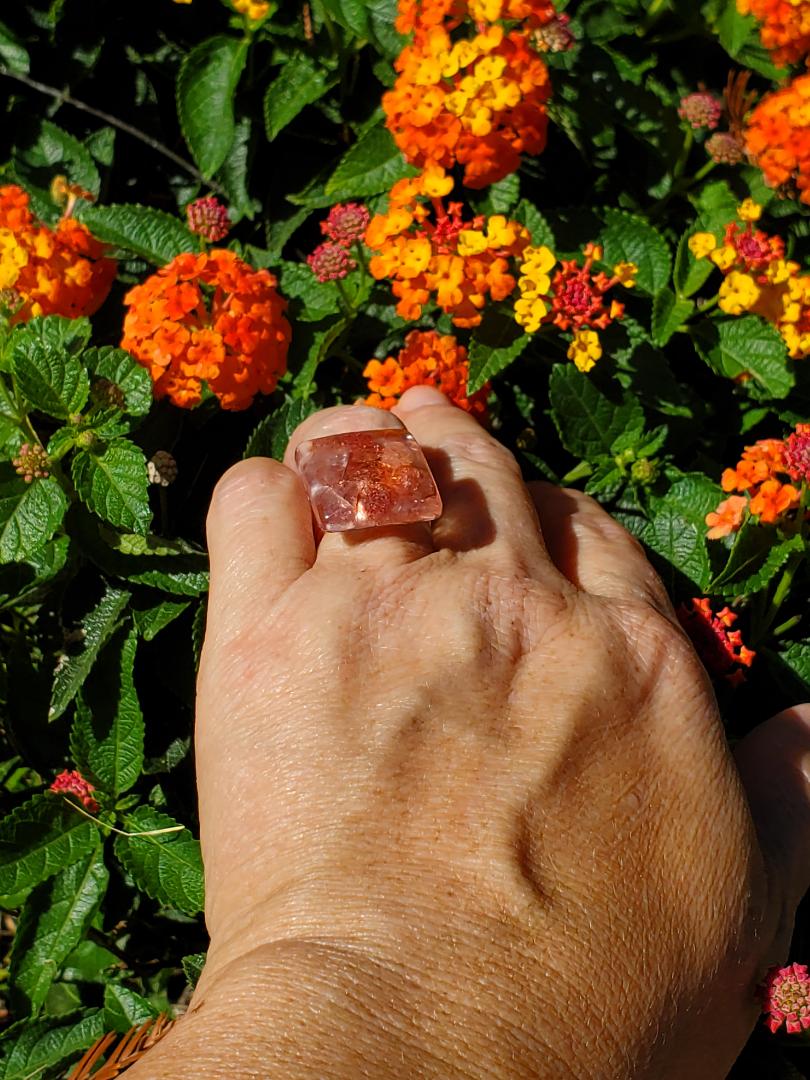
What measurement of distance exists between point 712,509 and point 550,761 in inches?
29.1

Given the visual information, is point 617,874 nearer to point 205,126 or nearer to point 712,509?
point 712,509

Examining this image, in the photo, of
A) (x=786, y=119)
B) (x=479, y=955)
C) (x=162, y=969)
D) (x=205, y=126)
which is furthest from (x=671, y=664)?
(x=205, y=126)

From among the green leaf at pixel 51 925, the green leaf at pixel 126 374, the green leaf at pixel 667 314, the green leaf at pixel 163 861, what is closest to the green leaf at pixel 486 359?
the green leaf at pixel 667 314

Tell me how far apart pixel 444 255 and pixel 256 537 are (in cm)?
59

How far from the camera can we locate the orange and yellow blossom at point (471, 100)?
5.47ft

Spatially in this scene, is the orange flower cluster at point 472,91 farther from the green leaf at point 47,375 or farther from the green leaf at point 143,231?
the green leaf at point 47,375

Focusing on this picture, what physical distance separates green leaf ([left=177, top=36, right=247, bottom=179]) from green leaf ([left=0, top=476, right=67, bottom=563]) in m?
0.84

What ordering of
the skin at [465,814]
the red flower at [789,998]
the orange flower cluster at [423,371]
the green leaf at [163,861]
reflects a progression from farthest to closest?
the orange flower cluster at [423,371] < the green leaf at [163,861] < the red flower at [789,998] < the skin at [465,814]

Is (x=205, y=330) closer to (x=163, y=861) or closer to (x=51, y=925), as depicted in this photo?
(x=163, y=861)

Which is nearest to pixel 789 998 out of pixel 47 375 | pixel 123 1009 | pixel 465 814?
pixel 465 814

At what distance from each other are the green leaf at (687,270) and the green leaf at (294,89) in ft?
2.45

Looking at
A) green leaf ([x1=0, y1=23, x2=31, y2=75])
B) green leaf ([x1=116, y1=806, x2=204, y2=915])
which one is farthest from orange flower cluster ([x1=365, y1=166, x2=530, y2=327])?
green leaf ([x1=0, y1=23, x2=31, y2=75])

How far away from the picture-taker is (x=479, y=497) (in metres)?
1.45

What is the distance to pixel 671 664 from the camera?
52.1 inches
